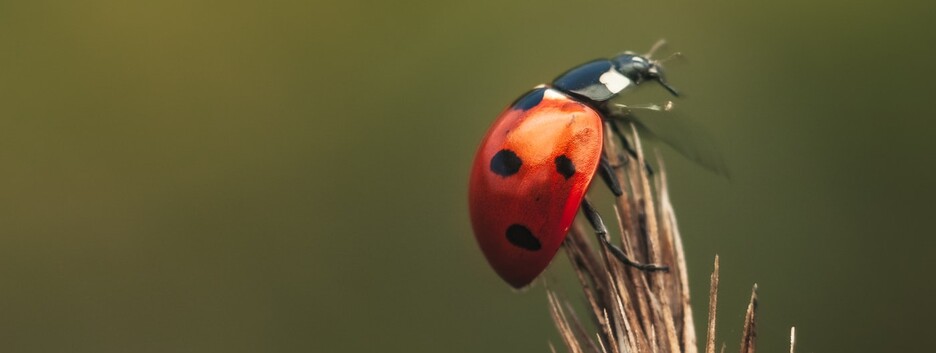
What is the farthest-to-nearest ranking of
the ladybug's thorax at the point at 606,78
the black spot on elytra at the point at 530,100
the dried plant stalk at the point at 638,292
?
the ladybug's thorax at the point at 606,78
the black spot on elytra at the point at 530,100
the dried plant stalk at the point at 638,292

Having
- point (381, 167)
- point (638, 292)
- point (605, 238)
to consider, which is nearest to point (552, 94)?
point (605, 238)

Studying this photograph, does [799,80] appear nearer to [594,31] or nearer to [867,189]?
[867,189]

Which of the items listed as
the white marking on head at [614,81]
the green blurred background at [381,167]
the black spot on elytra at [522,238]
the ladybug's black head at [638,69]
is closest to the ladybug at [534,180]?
the black spot on elytra at [522,238]

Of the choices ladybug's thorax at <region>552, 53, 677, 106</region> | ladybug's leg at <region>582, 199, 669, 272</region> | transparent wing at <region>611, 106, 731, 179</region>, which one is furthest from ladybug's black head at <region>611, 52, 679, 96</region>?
ladybug's leg at <region>582, 199, 669, 272</region>

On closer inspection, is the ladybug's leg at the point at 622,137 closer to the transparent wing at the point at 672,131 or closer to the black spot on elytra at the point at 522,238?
the transparent wing at the point at 672,131

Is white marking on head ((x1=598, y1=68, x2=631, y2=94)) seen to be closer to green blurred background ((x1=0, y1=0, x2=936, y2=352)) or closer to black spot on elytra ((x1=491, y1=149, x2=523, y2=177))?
black spot on elytra ((x1=491, y1=149, x2=523, y2=177))

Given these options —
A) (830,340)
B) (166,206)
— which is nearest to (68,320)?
(166,206)
